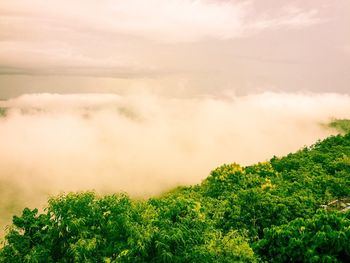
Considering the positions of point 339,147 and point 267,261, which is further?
point 339,147

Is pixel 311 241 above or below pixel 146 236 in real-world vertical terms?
below

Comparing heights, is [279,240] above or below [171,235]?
below

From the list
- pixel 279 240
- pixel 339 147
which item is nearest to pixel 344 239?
pixel 279 240

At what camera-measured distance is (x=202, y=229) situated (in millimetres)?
27531

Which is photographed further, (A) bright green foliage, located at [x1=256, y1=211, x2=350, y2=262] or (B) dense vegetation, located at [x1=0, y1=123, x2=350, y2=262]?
(A) bright green foliage, located at [x1=256, y1=211, x2=350, y2=262]

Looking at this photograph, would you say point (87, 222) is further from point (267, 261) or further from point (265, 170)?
point (265, 170)

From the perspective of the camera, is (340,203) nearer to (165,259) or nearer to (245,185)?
(245,185)

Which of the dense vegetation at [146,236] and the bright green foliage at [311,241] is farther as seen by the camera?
the bright green foliage at [311,241]

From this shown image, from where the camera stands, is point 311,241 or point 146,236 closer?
point 146,236

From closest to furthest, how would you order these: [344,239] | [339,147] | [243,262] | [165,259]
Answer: [165,259] < [243,262] < [344,239] < [339,147]

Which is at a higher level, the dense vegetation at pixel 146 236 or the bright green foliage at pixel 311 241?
the dense vegetation at pixel 146 236

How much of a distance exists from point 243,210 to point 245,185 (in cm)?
1306

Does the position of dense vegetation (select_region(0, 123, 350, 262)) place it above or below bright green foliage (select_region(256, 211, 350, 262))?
above

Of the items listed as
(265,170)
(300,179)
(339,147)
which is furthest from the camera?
(339,147)
